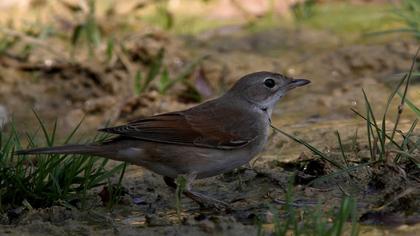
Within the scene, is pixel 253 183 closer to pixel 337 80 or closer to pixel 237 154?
pixel 237 154

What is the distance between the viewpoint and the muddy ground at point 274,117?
5289mm

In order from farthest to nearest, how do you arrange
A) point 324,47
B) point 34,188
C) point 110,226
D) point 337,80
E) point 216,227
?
1. point 324,47
2. point 337,80
3. point 34,188
4. point 110,226
5. point 216,227

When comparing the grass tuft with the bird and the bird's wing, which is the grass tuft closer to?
the bird

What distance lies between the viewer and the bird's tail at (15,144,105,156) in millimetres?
5496

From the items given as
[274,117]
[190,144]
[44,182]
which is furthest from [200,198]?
[274,117]

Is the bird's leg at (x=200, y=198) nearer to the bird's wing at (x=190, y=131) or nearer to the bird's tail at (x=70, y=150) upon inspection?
the bird's wing at (x=190, y=131)

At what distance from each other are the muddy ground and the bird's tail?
365 mm

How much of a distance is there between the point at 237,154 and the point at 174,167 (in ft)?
1.44

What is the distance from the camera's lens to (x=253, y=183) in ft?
20.3

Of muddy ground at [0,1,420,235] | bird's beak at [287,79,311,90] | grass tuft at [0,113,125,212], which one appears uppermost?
bird's beak at [287,79,311,90]

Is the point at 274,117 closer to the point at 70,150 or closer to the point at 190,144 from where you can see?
the point at 190,144

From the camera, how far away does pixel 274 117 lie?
8531mm

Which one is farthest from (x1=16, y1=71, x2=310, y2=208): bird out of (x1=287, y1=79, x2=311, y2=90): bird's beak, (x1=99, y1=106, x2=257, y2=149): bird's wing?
(x1=287, y1=79, x2=311, y2=90): bird's beak

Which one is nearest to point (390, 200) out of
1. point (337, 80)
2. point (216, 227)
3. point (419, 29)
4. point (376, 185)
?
point (376, 185)
